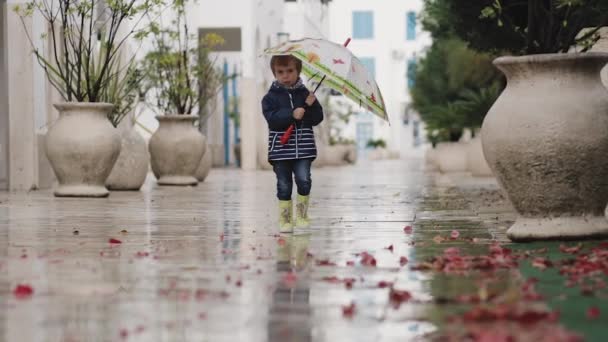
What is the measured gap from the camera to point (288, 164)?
8438 mm

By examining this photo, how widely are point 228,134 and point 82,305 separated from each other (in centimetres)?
3230

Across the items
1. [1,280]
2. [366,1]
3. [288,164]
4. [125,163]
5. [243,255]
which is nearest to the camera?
[1,280]

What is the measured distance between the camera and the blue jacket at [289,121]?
8.30 meters

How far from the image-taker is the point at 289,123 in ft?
27.1

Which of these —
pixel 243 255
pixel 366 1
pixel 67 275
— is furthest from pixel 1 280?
pixel 366 1

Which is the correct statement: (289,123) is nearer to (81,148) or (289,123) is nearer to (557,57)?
(557,57)

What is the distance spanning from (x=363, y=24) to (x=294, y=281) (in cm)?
6379

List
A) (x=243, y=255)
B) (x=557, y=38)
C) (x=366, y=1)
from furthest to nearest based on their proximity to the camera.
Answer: (x=366, y=1) < (x=557, y=38) < (x=243, y=255)

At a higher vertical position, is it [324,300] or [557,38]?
[557,38]

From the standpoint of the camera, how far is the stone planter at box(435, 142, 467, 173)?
2670 centimetres

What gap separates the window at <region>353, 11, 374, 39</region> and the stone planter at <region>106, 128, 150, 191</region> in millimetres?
52943

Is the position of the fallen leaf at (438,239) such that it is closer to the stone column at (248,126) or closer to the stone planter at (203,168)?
the stone planter at (203,168)

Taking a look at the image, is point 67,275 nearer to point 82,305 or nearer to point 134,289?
point 134,289

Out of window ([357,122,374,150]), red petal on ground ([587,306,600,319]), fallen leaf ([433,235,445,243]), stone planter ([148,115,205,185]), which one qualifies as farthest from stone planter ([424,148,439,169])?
window ([357,122,374,150])
